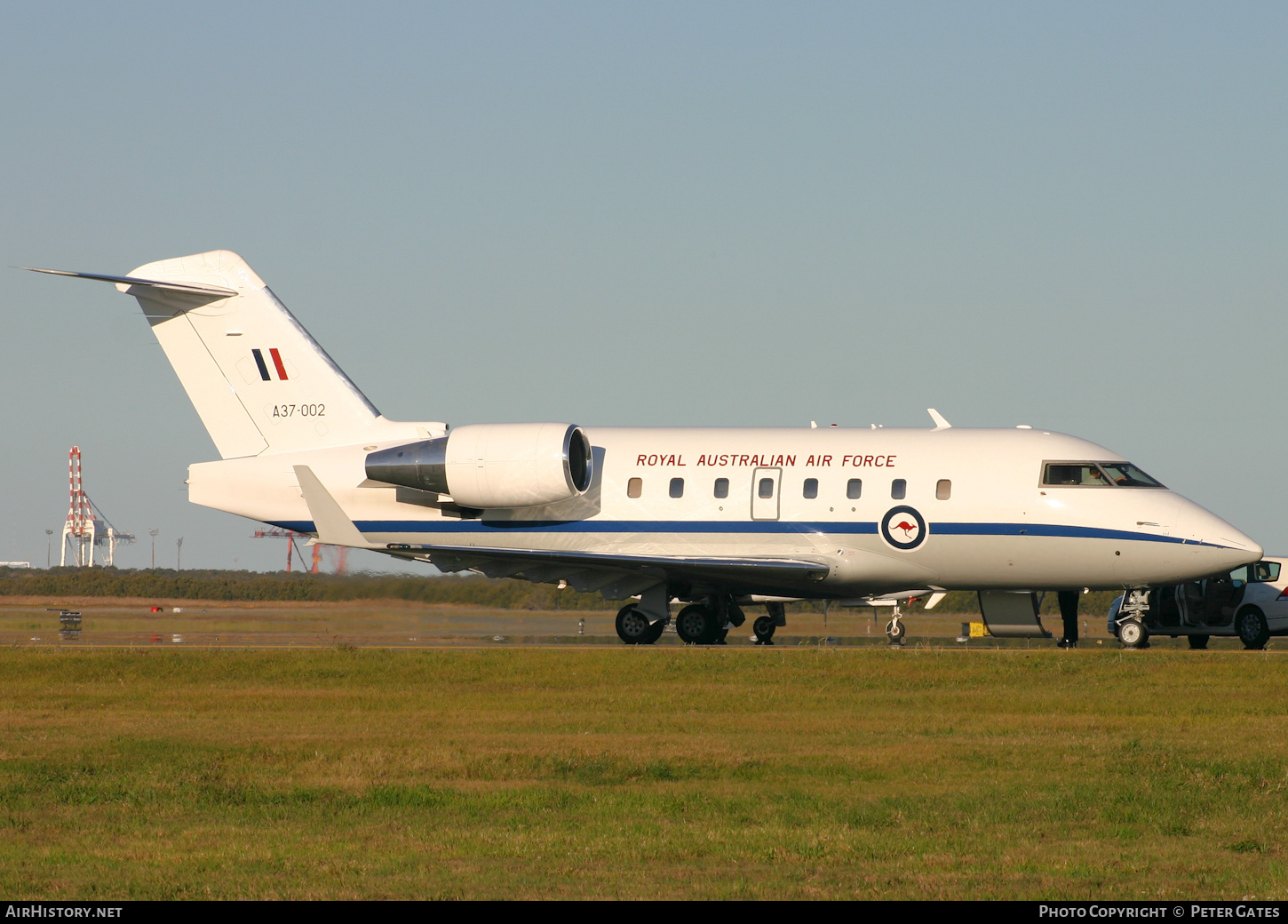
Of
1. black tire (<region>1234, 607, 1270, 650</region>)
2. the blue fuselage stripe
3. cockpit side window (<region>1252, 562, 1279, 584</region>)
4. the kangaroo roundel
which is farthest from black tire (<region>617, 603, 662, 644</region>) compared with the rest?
cockpit side window (<region>1252, 562, 1279, 584</region>)

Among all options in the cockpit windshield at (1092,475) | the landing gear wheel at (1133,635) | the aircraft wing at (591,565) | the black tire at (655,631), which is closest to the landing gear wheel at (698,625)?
the black tire at (655,631)

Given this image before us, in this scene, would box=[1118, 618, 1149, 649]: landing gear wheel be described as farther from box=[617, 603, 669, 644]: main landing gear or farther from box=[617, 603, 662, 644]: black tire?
box=[617, 603, 662, 644]: black tire

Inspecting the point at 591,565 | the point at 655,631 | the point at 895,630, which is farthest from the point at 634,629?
the point at 895,630

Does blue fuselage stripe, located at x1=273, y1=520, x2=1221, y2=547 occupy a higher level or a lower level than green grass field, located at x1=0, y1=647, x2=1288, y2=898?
higher

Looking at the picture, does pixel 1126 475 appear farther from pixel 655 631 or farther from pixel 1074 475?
pixel 655 631

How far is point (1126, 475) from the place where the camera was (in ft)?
88.9

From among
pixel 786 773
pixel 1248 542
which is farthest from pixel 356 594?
pixel 786 773

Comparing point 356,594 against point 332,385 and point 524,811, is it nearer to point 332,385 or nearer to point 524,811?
point 332,385

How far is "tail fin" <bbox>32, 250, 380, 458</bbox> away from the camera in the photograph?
3056cm

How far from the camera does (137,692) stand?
20.4m

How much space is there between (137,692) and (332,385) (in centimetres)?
1139

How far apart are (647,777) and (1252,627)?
20154 mm

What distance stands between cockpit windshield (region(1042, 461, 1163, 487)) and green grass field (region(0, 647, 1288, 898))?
496cm

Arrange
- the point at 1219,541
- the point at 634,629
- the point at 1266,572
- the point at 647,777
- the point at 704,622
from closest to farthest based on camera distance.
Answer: the point at 647,777 < the point at 1219,541 < the point at 634,629 < the point at 704,622 < the point at 1266,572
